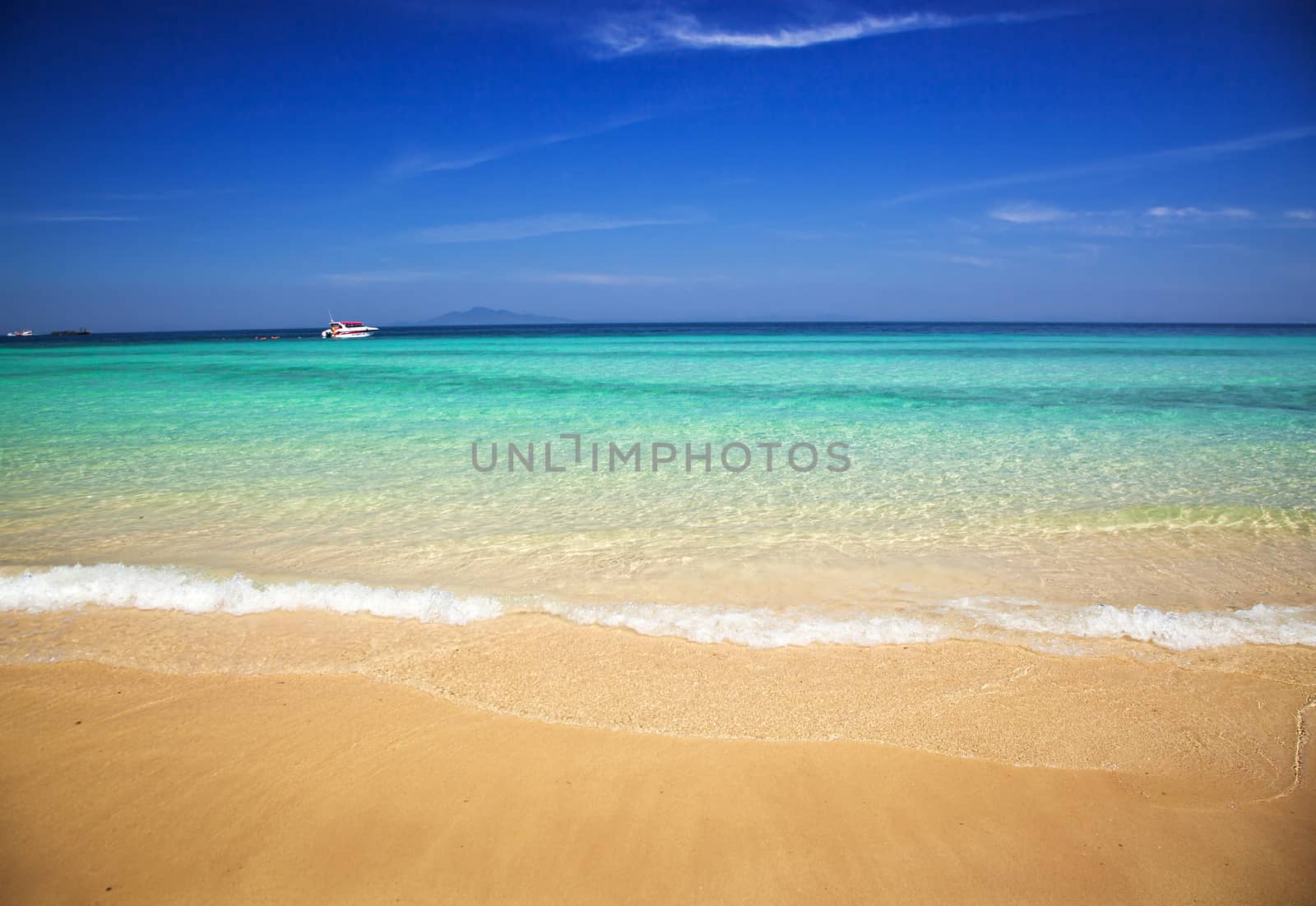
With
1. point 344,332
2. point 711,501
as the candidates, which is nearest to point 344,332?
point 344,332

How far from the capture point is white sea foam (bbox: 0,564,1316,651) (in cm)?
359

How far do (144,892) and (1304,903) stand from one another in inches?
144

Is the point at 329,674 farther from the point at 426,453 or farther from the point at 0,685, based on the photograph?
the point at 426,453

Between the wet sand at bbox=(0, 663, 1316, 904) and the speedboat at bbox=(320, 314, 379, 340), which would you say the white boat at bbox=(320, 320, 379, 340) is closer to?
the speedboat at bbox=(320, 314, 379, 340)

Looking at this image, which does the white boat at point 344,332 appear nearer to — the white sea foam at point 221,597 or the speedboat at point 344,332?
the speedboat at point 344,332

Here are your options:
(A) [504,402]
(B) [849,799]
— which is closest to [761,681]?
(B) [849,799]

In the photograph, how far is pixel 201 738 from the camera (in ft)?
8.94

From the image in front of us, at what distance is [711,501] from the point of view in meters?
6.50

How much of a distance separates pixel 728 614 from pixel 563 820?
178cm

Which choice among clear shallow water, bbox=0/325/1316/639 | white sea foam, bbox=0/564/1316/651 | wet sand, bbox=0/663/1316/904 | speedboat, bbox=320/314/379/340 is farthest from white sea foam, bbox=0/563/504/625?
speedboat, bbox=320/314/379/340

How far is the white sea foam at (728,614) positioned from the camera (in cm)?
359

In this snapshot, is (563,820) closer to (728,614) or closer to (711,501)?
(728,614)

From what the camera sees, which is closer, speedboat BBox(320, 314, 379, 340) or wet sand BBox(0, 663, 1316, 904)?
wet sand BBox(0, 663, 1316, 904)

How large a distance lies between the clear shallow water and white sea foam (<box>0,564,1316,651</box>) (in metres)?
0.17
